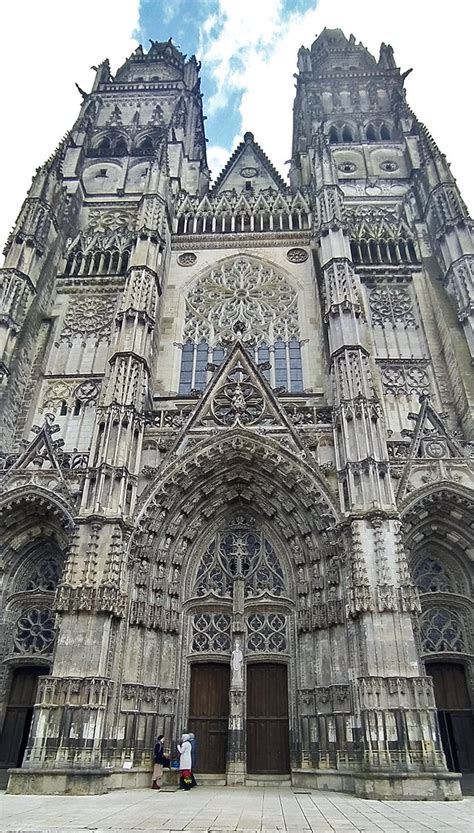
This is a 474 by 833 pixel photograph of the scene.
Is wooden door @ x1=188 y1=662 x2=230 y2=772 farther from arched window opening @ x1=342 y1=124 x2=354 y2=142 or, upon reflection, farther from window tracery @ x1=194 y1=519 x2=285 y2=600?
arched window opening @ x1=342 y1=124 x2=354 y2=142

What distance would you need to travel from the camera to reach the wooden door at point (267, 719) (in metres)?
12.7

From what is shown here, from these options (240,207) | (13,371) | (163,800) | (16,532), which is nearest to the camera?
(163,800)

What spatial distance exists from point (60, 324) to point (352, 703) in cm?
1510

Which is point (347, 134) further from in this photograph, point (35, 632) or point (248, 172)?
point (35, 632)

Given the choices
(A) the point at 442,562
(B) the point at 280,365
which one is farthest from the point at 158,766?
(B) the point at 280,365

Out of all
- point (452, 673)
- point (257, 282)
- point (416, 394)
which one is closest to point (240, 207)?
point (257, 282)

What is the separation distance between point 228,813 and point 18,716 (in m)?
8.07

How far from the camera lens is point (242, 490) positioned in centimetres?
1525

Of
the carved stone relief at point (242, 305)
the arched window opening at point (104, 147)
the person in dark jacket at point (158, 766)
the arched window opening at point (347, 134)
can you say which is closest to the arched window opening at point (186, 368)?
the carved stone relief at point (242, 305)

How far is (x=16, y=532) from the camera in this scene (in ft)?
48.2

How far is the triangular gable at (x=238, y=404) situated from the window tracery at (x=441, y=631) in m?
5.29

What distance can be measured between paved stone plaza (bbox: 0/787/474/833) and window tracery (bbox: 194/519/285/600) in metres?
Result: 4.77

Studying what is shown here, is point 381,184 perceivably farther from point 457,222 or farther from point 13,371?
point 13,371

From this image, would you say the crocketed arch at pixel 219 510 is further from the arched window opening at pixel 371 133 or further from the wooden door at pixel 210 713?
the arched window opening at pixel 371 133
